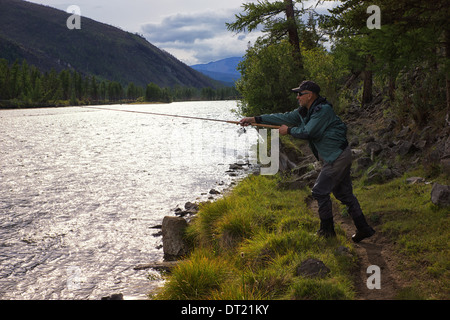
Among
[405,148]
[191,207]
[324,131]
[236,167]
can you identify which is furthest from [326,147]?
[236,167]

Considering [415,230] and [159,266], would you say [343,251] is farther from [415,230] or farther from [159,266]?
[159,266]

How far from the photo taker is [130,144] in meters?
40.2

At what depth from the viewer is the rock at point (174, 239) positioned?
33.5 feet

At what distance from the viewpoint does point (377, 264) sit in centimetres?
629

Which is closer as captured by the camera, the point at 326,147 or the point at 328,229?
the point at 326,147

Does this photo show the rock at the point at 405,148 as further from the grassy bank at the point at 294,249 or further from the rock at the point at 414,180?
the rock at the point at 414,180

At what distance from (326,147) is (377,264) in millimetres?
2317

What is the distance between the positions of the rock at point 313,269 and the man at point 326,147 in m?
1.41

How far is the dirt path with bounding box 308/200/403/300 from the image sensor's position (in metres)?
5.30

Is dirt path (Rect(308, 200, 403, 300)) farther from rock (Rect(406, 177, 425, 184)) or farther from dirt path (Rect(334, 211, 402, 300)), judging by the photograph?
rock (Rect(406, 177, 425, 184))

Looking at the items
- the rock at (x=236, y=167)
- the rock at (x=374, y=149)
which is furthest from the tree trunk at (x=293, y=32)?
the rock at (x=374, y=149)

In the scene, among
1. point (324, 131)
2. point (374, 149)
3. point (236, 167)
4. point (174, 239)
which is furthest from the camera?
point (236, 167)
